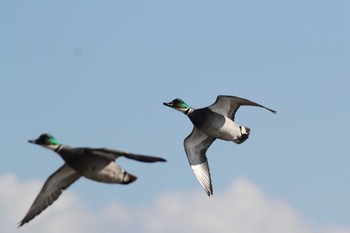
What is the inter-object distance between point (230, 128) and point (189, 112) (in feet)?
4.78

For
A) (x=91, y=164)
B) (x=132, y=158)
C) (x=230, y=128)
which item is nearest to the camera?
(x=132, y=158)

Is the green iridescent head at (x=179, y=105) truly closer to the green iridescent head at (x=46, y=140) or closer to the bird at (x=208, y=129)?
the bird at (x=208, y=129)

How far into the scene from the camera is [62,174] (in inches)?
877

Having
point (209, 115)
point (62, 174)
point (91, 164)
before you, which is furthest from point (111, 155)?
point (209, 115)

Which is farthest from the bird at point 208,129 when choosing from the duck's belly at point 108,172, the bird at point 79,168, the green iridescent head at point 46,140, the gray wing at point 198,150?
the green iridescent head at point 46,140

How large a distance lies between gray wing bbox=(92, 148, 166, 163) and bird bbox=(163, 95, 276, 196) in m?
6.92

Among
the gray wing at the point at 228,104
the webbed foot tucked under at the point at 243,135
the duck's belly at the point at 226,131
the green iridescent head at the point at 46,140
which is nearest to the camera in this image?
the green iridescent head at the point at 46,140

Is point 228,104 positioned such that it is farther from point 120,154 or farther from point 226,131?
point 120,154

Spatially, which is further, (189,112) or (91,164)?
(189,112)

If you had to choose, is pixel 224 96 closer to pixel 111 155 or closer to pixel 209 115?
pixel 209 115

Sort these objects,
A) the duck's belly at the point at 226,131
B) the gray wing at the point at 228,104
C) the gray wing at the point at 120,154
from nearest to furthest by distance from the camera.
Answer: the gray wing at the point at 120,154, the duck's belly at the point at 226,131, the gray wing at the point at 228,104

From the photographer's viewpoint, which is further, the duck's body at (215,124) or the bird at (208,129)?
the bird at (208,129)

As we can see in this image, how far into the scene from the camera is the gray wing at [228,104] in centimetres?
2783

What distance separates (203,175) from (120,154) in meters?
8.37
